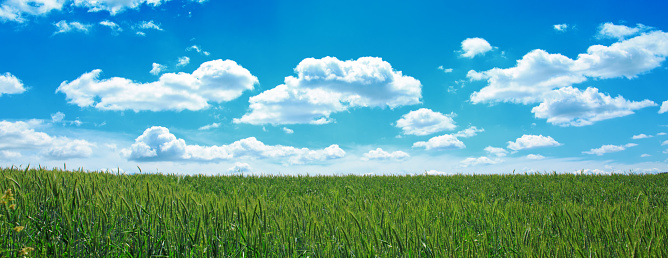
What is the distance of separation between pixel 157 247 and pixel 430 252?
8.58 ft

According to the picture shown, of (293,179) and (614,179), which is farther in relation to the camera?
(614,179)

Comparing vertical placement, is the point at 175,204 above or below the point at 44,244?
above

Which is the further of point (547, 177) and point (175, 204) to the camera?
point (547, 177)

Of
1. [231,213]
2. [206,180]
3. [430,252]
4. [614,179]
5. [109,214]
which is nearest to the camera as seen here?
[430,252]

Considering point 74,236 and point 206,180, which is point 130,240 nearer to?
point 74,236

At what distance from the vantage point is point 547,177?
17.0 metres

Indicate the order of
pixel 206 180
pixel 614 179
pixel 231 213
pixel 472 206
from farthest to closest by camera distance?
pixel 614 179 → pixel 206 180 → pixel 472 206 → pixel 231 213

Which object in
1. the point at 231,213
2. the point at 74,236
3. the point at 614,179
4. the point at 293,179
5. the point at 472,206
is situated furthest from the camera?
the point at 614,179

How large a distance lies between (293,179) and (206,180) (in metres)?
3.17

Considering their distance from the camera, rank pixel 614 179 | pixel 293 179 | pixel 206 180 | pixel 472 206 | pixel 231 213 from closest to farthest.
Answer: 1. pixel 231 213
2. pixel 472 206
3. pixel 206 180
4. pixel 293 179
5. pixel 614 179

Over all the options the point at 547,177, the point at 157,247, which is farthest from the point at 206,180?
the point at 547,177

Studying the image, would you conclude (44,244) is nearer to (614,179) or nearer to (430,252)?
(430,252)

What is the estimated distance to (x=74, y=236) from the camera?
3947 millimetres

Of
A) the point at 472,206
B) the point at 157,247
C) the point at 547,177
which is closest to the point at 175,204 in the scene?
the point at 157,247
